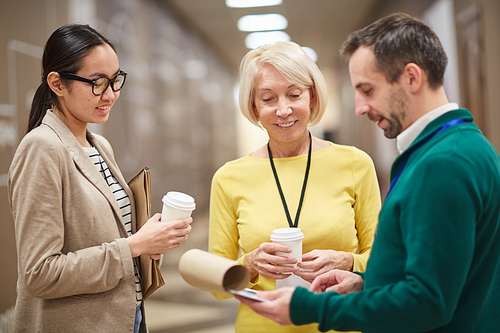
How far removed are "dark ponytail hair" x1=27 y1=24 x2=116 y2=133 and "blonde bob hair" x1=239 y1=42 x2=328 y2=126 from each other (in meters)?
0.58

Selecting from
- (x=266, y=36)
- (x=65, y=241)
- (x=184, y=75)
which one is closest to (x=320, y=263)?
(x=65, y=241)

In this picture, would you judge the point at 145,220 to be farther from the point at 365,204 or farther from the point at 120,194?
the point at 365,204

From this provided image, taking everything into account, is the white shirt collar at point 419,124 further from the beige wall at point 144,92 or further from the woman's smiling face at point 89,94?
the beige wall at point 144,92

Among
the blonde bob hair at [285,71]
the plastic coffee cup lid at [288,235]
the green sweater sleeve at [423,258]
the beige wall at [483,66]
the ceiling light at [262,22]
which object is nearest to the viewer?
the green sweater sleeve at [423,258]

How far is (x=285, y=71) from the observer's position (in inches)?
65.7

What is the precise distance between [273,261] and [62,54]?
1.02 metres

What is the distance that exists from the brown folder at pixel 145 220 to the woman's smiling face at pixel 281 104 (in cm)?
54

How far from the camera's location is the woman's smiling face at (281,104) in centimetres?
169

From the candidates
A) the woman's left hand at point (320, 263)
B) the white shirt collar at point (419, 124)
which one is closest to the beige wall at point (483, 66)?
the woman's left hand at point (320, 263)

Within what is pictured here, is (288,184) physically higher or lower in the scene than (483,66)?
lower

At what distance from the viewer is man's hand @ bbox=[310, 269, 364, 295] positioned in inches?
52.1

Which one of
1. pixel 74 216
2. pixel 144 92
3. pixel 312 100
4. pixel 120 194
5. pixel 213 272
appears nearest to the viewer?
pixel 213 272

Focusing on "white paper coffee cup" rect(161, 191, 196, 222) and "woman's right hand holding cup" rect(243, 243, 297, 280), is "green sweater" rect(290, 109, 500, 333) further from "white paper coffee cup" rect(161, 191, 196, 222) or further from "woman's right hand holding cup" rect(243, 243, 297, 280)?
"white paper coffee cup" rect(161, 191, 196, 222)

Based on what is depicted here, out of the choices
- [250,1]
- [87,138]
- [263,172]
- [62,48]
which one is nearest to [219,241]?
[263,172]
